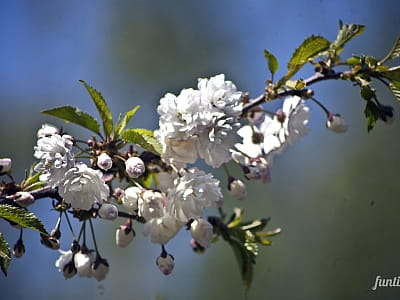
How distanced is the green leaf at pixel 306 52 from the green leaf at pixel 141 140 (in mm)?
294

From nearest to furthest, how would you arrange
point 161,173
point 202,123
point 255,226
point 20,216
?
point 20,216, point 202,123, point 161,173, point 255,226

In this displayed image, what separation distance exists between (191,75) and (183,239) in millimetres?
2011

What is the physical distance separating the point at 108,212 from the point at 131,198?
59 mm

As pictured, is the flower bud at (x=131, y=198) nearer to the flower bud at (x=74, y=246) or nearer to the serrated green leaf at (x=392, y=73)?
the flower bud at (x=74, y=246)

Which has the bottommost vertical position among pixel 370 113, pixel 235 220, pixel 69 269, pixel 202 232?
pixel 69 269

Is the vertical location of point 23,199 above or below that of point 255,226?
below

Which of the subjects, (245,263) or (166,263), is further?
(245,263)

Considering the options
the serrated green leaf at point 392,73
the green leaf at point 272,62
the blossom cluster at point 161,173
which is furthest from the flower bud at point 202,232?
the serrated green leaf at point 392,73

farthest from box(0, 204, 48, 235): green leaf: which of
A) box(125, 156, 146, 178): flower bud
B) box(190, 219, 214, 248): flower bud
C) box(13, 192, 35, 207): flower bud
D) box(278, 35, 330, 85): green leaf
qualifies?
box(278, 35, 330, 85): green leaf

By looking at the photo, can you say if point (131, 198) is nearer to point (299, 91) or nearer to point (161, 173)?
point (161, 173)

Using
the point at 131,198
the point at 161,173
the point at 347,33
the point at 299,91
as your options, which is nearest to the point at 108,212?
the point at 131,198

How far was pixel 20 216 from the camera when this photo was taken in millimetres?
817

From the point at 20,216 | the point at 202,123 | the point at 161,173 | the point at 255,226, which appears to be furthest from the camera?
the point at 255,226

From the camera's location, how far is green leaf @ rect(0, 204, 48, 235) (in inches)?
32.0
